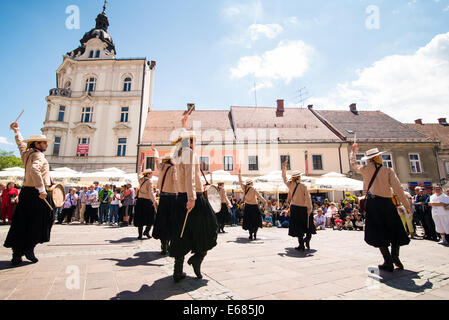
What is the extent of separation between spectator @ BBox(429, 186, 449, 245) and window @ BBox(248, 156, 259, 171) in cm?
1755

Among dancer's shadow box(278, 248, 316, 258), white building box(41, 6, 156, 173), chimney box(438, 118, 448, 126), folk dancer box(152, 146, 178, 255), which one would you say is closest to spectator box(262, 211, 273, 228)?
dancer's shadow box(278, 248, 316, 258)

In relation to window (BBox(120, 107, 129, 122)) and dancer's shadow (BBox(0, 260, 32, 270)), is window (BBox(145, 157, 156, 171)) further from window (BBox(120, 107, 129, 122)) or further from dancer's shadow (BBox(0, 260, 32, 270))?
dancer's shadow (BBox(0, 260, 32, 270))

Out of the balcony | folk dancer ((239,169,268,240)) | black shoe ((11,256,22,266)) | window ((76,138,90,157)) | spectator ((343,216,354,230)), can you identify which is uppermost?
the balcony

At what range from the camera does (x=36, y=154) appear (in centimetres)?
411

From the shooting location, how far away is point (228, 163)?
24938 mm

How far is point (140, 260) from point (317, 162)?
2385 centimetres

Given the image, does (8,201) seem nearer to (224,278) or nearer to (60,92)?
(224,278)

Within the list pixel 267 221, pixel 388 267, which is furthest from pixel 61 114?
pixel 388 267

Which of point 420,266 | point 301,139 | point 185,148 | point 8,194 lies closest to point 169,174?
point 185,148

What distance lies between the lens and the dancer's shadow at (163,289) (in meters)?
2.61

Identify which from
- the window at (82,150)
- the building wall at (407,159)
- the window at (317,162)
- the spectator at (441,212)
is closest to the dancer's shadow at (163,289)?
the spectator at (441,212)

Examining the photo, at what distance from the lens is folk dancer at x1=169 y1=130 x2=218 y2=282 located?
320cm

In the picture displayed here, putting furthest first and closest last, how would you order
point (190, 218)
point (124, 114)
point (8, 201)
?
1. point (124, 114)
2. point (8, 201)
3. point (190, 218)
